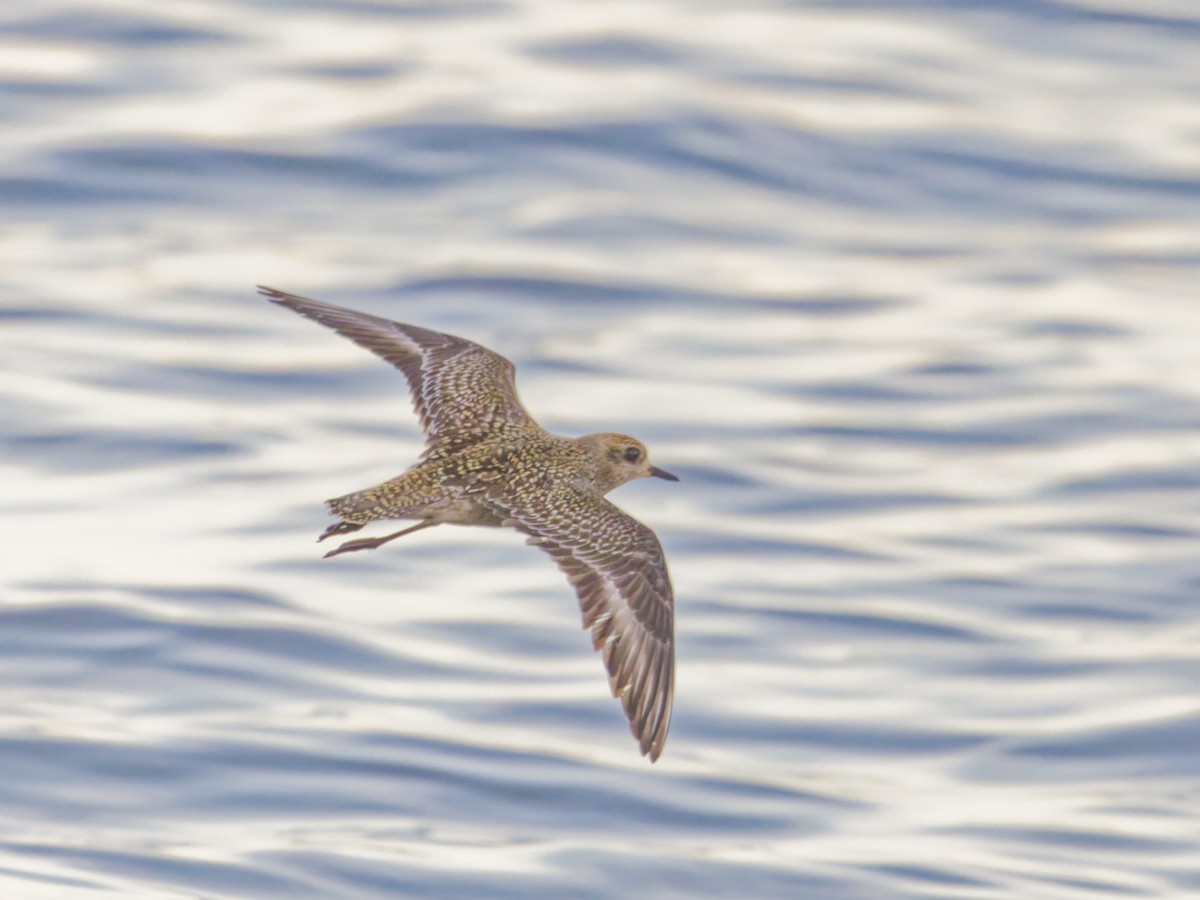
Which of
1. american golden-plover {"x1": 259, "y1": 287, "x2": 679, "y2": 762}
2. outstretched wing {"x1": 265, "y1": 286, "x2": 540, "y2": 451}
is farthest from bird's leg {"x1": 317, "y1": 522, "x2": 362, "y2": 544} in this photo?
outstretched wing {"x1": 265, "y1": 286, "x2": 540, "y2": 451}

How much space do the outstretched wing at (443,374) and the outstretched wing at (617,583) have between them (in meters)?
1.05

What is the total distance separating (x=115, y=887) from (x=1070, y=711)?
7845 millimetres

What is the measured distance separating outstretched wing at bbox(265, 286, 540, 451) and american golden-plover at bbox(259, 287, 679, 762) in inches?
0.8

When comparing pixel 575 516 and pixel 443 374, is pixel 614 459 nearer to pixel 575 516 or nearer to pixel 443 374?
pixel 575 516

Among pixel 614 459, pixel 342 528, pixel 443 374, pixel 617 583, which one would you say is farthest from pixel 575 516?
pixel 443 374

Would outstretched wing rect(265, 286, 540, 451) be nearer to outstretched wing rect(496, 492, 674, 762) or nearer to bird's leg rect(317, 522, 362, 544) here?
outstretched wing rect(496, 492, 674, 762)

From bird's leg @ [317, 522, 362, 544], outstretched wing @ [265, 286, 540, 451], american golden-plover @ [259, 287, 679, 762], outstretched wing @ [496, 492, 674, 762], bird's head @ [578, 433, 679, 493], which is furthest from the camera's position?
outstretched wing @ [265, 286, 540, 451]

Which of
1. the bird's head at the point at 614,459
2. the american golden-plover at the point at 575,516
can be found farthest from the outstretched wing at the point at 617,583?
the bird's head at the point at 614,459

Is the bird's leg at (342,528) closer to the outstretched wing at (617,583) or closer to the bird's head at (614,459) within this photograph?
the outstretched wing at (617,583)

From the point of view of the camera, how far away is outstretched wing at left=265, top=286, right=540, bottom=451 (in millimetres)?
11102

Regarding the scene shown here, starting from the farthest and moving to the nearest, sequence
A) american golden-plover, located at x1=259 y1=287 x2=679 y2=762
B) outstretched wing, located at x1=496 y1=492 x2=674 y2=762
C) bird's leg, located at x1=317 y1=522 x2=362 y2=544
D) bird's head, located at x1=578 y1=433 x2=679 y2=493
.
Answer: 1. bird's head, located at x1=578 y1=433 x2=679 y2=493
2. outstretched wing, located at x1=496 y1=492 x2=674 y2=762
3. american golden-plover, located at x1=259 y1=287 x2=679 y2=762
4. bird's leg, located at x1=317 y1=522 x2=362 y2=544

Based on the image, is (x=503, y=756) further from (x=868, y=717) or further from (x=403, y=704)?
(x=868, y=717)

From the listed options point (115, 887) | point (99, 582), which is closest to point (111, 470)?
point (99, 582)

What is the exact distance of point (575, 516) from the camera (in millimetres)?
10070
